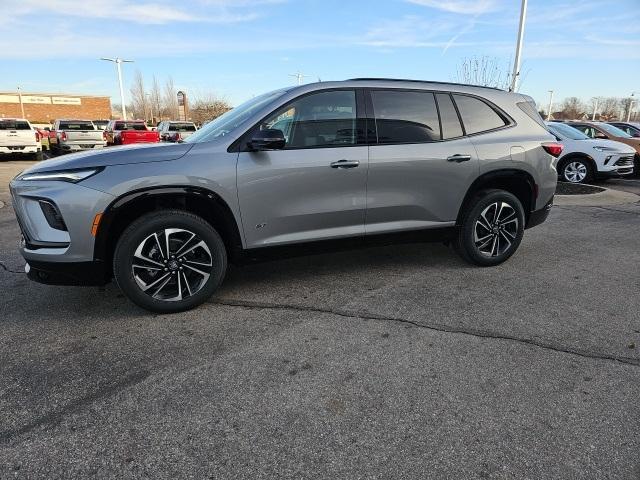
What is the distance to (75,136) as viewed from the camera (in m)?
18.1

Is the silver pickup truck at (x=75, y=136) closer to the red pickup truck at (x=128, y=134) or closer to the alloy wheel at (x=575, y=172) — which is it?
the red pickup truck at (x=128, y=134)

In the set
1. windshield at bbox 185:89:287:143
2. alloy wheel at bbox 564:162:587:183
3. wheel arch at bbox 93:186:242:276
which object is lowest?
alloy wheel at bbox 564:162:587:183

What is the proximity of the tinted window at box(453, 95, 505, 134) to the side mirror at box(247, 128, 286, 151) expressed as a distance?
2.06 m

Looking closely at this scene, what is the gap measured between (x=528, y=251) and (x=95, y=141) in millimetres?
17601

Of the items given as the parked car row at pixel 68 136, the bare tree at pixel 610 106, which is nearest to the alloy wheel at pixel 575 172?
the parked car row at pixel 68 136

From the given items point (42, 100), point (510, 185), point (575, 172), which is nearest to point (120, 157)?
point (510, 185)

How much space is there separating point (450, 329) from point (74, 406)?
2.50m

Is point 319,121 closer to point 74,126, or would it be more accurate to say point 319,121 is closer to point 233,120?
point 233,120

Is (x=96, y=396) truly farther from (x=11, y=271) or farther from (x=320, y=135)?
(x=11, y=271)

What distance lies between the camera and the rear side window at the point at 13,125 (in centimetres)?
1681

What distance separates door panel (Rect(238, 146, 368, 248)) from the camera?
3.75 m

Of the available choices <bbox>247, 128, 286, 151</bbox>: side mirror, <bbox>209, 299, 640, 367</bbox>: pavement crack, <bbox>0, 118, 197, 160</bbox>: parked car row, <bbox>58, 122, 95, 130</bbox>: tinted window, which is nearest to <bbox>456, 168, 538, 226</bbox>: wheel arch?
<bbox>209, 299, 640, 367</bbox>: pavement crack

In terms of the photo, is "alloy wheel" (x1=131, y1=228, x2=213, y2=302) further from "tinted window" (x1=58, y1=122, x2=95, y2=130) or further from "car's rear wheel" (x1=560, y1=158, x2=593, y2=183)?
"tinted window" (x1=58, y1=122, x2=95, y2=130)

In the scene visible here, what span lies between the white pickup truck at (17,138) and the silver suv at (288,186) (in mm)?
15957
